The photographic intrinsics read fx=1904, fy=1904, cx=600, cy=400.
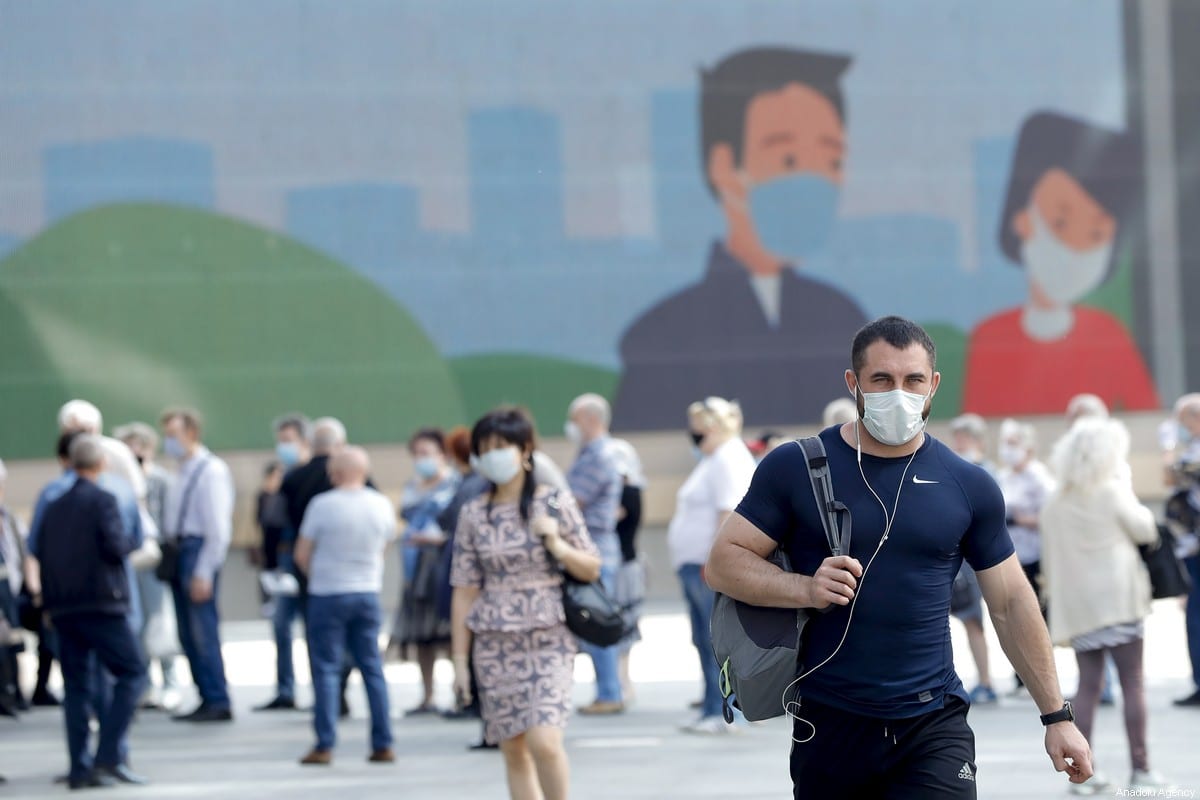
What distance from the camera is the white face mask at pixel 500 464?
799 cm

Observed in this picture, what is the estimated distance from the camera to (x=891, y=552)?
473cm

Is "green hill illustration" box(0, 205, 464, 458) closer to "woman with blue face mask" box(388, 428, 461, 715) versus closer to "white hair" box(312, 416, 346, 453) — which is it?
"woman with blue face mask" box(388, 428, 461, 715)

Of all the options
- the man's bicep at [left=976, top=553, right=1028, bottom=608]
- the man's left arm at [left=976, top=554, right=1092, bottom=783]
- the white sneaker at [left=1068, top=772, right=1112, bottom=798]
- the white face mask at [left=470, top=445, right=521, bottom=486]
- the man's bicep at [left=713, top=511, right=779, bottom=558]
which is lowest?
the white sneaker at [left=1068, top=772, right=1112, bottom=798]

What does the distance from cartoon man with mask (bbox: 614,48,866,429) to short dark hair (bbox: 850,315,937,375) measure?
18.4 m

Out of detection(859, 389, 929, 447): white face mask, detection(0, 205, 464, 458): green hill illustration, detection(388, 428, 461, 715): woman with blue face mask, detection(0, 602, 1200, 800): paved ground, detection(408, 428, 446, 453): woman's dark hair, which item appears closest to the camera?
detection(859, 389, 929, 447): white face mask

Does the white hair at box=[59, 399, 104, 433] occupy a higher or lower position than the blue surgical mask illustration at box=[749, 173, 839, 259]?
lower

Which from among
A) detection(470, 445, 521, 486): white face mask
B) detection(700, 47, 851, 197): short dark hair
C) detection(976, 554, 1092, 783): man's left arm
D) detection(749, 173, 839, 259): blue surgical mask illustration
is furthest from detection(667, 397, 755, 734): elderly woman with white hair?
detection(700, 47, 851, 197): short dark hair

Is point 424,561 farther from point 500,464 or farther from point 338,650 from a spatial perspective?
point 500,464

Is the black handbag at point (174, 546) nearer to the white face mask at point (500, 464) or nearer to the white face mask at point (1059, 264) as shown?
the white face mask at point (500, 464)

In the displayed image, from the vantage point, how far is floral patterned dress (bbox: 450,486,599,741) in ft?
25.7

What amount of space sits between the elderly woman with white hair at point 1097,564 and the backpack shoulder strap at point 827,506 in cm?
489

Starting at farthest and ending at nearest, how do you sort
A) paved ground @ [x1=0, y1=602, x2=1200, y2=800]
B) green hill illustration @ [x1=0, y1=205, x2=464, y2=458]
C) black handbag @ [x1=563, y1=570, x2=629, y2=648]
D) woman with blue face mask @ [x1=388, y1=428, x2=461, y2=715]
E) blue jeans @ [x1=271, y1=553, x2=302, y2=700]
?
green hill illustration @ [x1=0, y1=205, x2=464, y2=458] → blue jeans @ [x1=271, y1=553, x2=302, y2=700] → woman with blue face mask @ [x1=388, y1=428, x2=461, y2=715] → paved ground @ [x1=0, y1=602, x2=1200, y2=800] → black handbag @ [x1=563, y1=570, x2=629, y2=648]

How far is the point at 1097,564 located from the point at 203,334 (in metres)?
15.1

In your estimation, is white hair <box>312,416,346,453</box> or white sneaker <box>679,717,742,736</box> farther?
white hair <box>312,416,346,453</box>
